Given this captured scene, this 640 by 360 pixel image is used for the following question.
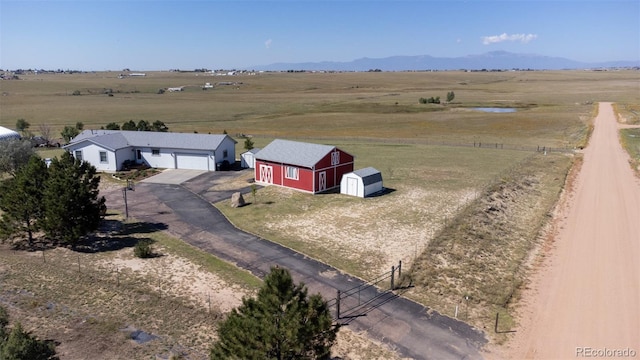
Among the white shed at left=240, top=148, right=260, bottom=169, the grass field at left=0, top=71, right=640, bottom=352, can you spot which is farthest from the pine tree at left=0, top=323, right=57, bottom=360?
the white shed at left=240, top=148, right=260, bottom=169

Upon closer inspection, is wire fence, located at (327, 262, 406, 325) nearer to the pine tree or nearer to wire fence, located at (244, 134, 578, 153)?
the pine tree

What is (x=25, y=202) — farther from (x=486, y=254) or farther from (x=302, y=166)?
(x=486, y=254)

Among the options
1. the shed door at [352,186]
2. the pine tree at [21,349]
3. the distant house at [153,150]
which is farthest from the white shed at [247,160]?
the pine tree at [21,349]

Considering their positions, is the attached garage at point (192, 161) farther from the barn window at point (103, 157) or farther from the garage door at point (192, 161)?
the barn window at point (103, 157)

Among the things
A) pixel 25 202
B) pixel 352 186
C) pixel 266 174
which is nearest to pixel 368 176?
pixel 352 186

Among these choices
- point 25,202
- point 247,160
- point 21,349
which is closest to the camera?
point 21,349

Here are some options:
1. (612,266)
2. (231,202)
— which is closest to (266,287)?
(612,266)
